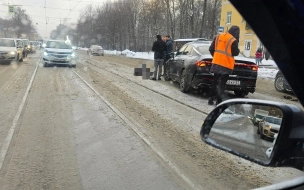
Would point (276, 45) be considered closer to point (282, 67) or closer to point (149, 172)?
point (282, 67)

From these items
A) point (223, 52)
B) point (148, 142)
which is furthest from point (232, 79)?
point (148, 142)

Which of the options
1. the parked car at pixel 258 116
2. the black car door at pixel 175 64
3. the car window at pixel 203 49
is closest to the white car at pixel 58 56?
the black car door at pixel 175 64

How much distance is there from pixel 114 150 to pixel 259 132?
102 inches

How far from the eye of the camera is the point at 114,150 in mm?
3906

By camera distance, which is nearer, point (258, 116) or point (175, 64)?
point (258, 116)

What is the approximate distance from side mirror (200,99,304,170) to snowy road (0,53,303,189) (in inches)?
11.8

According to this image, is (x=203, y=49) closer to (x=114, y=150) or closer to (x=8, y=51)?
(x=114, y=150)

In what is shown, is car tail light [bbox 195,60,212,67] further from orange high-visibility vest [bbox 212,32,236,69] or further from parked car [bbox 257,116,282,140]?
parked car [bbox 257,116,282,140]

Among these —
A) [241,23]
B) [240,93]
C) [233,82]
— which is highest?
[241,23]

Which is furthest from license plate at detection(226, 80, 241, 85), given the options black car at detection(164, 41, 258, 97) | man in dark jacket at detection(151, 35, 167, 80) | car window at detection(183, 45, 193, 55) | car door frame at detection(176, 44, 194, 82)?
man in dark jacket at detection(151, 35, 167, 80)

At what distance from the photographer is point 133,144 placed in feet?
13.6

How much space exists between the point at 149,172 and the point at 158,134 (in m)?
1.45

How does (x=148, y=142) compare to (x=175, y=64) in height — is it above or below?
below

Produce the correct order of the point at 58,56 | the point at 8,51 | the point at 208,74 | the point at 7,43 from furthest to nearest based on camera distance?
1. the point at 7,43
2. the point at 8,51
3. the point at 58,56
4. the point at 208,74
